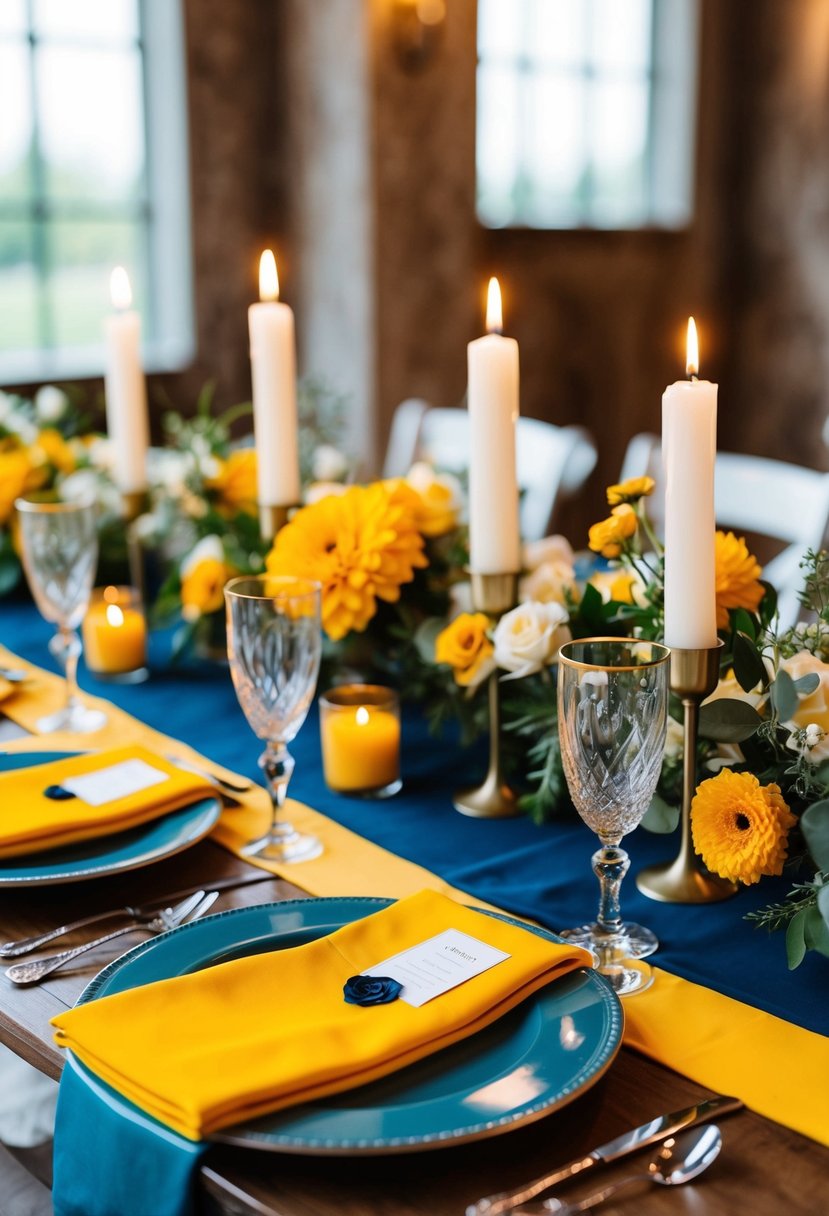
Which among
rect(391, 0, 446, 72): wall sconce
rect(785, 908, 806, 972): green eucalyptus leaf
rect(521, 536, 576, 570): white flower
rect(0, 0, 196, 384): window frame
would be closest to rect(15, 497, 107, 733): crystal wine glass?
rect(521, 536, 576, 570): white flower

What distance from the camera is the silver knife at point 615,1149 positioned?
0.61 meters

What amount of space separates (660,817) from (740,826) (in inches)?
4.0

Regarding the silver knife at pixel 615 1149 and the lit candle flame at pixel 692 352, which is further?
the lit candle flame at pixel 692 352

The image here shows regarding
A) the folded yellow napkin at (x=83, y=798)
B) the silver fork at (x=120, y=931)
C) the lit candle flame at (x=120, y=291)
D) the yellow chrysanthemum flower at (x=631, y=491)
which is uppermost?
the lit candle flame at (x=120, y=291)

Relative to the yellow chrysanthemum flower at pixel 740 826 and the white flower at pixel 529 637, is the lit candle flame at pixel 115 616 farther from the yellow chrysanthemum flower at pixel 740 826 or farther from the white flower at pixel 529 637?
the yellow chrysanthemum flower at pixel 740 826

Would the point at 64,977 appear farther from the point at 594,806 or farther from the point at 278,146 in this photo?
the point at 278,146

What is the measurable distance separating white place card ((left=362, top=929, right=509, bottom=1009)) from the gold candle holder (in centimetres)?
69

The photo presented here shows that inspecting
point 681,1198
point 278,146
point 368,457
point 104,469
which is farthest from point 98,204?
point 681,1198

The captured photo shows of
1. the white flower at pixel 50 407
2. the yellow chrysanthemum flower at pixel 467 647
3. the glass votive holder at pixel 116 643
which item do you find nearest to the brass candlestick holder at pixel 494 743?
the yellow chrysanthemum flower at pixel 467 647

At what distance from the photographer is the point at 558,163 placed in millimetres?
4395

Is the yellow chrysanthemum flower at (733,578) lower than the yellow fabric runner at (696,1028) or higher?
higher

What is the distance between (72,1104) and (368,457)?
3247mm

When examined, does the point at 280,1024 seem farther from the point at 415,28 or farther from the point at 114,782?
the point at 415,28

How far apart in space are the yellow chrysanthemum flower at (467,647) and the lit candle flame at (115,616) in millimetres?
546
